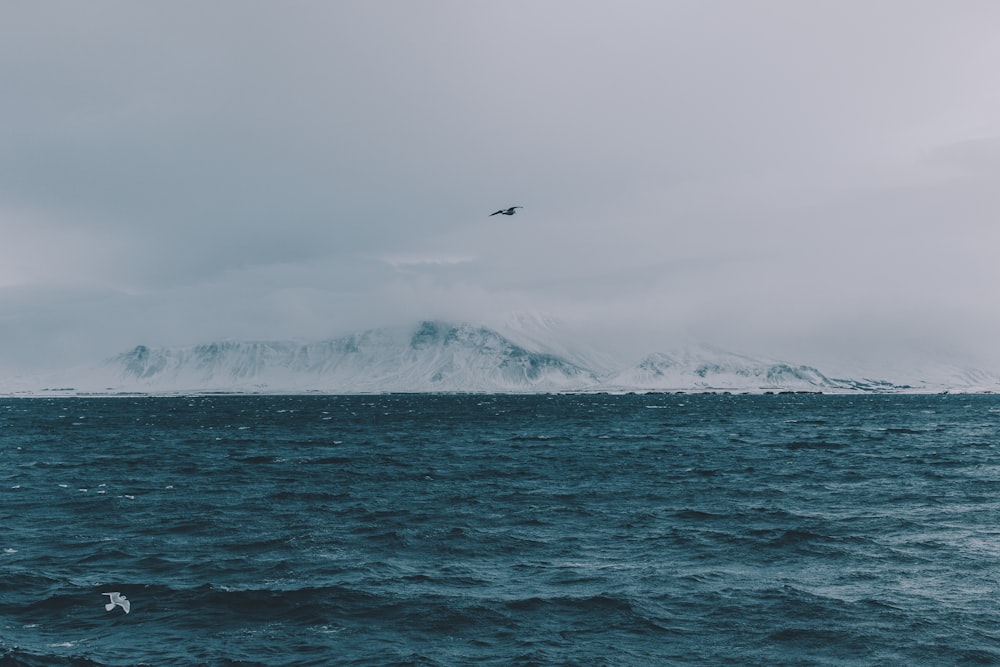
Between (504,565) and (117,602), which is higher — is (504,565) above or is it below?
below

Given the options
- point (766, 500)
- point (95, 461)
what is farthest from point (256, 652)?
point (95, 461)

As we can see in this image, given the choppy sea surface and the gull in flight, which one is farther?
the gull in flight

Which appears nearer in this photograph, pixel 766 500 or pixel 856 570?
pixel 856 570

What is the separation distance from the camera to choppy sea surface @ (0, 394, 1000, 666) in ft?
86.5

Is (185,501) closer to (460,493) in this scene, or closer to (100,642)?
(460,493)

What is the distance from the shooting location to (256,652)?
25.8m

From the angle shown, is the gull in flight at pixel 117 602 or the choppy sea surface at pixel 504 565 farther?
the gull in flight at pixel 117 602

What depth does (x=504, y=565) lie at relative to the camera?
36.9 metres

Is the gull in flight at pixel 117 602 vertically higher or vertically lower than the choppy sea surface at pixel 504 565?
higher

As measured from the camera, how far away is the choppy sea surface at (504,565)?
2638cm

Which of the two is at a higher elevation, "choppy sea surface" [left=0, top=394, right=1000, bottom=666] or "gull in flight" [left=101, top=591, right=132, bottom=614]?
"gull in flight" [left=101, top=591, right=132, bottom=614]

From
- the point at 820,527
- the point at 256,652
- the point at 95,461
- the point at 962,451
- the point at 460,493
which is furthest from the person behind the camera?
the point at 962,451

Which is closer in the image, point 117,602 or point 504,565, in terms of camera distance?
point 117,602

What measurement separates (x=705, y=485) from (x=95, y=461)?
213 feet
